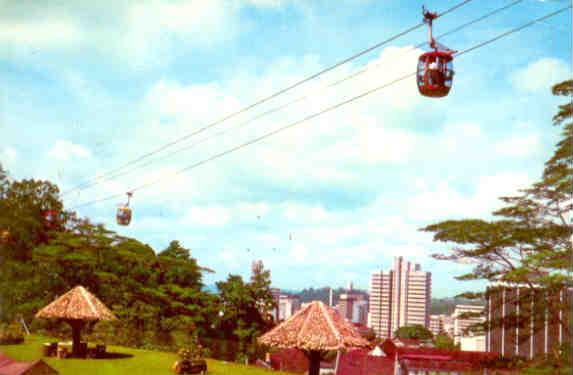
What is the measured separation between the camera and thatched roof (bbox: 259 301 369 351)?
12.7m

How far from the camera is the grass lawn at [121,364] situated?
18297mm

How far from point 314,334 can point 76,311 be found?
10.4 m

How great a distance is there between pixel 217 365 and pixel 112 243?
13509 millimetres

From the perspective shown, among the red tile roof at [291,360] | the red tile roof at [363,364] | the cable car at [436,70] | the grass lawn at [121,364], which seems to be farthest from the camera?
the red tile roof at [291,360]

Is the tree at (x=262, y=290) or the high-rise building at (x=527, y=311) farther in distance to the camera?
the tree at (x=262, y=290)

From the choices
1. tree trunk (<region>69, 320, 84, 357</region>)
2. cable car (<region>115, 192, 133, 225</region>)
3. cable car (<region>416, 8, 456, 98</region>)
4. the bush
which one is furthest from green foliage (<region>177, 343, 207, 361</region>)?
cable car (<region>416, 8, 456, 98</region>)

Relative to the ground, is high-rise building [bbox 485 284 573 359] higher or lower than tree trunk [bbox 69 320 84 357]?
higher

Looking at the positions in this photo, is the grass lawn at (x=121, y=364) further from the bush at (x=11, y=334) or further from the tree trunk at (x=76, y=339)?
the tree trunk at (x=76, y=339)

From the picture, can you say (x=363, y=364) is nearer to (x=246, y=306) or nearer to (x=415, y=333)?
(x=246, y=306)

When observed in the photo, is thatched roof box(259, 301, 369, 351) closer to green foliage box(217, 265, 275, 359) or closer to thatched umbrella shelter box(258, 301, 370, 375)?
thatched umbrella shelter box(258, 301, 370, 375)

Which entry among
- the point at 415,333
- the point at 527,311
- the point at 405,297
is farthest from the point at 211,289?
the point at 405,297

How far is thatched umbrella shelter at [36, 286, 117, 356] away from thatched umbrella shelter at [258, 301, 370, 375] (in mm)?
9207

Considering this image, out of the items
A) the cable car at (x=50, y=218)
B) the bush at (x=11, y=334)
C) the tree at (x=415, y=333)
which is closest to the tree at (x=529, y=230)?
the bush at (x=11, y=334)

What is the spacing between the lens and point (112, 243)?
32500 mm
